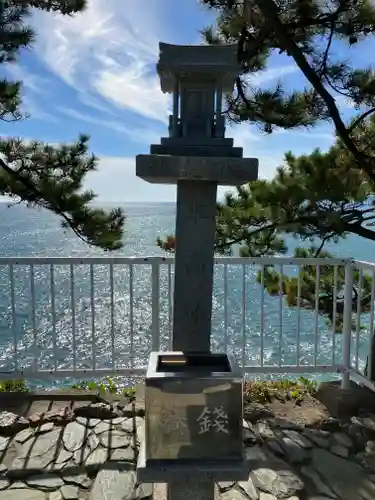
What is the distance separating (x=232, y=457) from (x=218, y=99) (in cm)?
140

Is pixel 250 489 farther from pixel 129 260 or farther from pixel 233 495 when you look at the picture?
pixel 129 260

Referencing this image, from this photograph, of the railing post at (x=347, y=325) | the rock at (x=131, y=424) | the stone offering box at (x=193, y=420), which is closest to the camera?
the stone offering box at (x=193, y=420)

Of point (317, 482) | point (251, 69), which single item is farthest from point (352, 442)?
point (251, 69)

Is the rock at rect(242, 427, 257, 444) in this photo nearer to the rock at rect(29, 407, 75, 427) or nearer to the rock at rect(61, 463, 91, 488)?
the rock at rect(61, 463, 91, 488)

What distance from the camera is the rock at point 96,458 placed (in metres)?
2.06

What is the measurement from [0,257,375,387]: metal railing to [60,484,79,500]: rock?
862 millimetres

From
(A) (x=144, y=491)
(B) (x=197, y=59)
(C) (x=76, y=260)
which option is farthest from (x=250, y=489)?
(B) (x=197, y=59)

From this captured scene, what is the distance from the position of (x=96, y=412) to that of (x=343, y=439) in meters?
1.52

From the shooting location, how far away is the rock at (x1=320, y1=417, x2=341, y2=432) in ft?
8.07

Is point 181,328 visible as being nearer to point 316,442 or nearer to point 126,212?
point 316,442

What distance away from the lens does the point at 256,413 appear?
2588 millimetres

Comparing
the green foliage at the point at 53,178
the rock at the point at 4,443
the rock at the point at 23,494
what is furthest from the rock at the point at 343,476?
the green foliage at the point at 53,178

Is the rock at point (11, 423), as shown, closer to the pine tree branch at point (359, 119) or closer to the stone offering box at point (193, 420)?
the stone offering box at point (193, 420)

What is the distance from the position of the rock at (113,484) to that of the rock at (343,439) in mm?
1217
